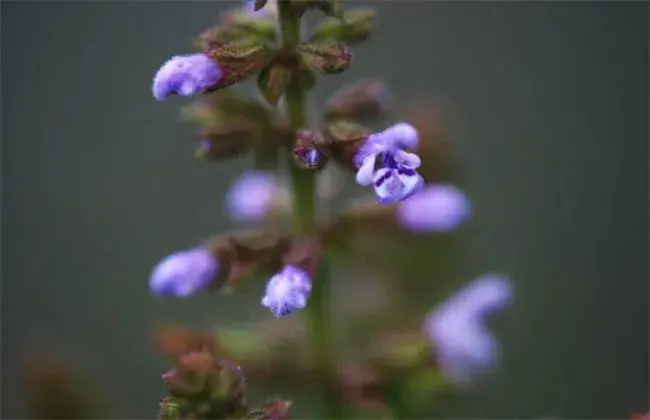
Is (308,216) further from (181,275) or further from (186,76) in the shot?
(186,76)

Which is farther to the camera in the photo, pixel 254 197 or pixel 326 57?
pixel 254 197

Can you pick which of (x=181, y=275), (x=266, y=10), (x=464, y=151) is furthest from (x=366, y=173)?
(x=464, y=151)

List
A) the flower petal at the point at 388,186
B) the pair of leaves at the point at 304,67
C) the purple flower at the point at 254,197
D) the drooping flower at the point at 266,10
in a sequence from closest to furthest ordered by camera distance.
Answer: the flower petal at the point at 388,186, the pair of leaves at the point at 304,67, the drooping flower at the point at 266,10, the purple flower at the point at 254,197

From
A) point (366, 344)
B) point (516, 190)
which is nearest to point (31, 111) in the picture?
point (516, 190)

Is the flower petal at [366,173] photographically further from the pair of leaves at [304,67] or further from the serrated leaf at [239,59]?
the serrated leaf at [239,59]

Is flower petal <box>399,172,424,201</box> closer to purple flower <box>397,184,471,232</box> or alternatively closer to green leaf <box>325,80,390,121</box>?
green leaf <box>325,80,390,121</box>

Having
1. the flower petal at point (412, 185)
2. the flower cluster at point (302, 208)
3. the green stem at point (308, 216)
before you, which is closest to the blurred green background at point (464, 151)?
the flower cluster at point (302, 208)

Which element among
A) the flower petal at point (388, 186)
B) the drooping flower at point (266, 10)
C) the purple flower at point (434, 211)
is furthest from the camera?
the purple flower at point (434, 211)
